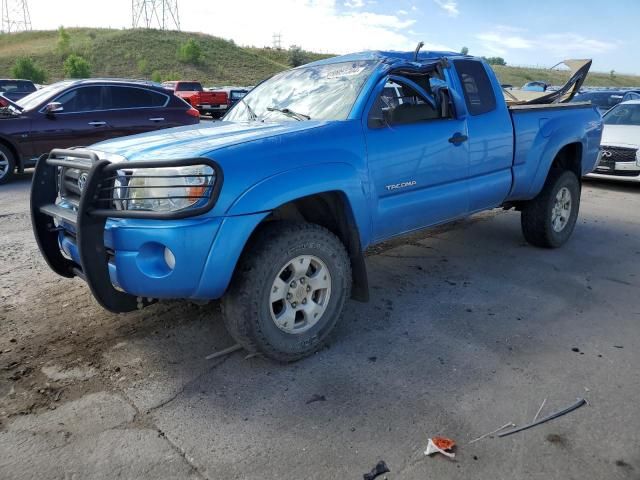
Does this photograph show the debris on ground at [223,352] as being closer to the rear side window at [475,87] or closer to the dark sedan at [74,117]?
the rear side window at [475,87]

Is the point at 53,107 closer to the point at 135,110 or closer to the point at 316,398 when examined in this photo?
the point at 135,110

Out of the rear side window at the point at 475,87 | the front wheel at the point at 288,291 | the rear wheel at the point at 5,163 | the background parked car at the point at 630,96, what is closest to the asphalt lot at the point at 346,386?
the front wheel at the point at 288,291

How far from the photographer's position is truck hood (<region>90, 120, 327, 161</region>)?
297cm

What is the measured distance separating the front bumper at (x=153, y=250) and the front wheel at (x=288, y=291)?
0.16m

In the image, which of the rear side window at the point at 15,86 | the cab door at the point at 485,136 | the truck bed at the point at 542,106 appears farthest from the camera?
the rear side window at the point at 15,86

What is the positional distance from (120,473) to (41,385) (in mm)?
971

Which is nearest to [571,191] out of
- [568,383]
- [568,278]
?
[568,278]

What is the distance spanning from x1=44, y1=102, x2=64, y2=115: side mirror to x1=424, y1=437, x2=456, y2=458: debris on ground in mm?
8458

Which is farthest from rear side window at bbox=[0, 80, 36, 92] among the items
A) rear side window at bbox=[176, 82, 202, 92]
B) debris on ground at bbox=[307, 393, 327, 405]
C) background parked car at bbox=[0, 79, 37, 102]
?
debris on ground at bbox=[307, 393, 327, 405]

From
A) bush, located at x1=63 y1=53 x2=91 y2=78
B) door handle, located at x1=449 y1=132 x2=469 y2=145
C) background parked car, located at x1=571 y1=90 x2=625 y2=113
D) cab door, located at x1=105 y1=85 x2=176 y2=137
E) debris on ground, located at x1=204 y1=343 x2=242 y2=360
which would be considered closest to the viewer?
debris on ground, located at x1=204 y1=343 x2=242 y2=360

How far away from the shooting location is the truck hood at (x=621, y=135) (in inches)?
350

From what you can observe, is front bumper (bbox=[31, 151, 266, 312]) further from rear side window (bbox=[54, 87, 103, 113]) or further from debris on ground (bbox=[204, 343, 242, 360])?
rear side window (bbox=[54, 87, 103, 113])

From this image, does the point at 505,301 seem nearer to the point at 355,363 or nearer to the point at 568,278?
the point at 568,278

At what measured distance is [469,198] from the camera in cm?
439
